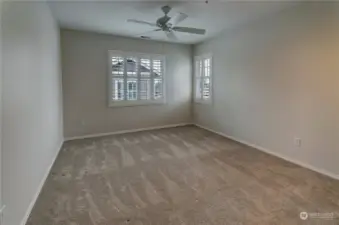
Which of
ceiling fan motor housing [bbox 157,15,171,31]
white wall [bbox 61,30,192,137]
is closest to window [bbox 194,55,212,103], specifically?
white wall [bbox 61,30,192,137]

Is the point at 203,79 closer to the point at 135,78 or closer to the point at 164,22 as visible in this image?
the point at 135,78

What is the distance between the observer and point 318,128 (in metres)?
3.29

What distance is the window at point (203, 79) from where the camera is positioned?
6043 millimetres

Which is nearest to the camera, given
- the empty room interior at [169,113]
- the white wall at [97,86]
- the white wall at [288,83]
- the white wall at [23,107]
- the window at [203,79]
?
the white wall at [23,107]

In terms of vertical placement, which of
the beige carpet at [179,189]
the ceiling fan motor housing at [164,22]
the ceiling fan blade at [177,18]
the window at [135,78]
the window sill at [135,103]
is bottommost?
the beige carpet at [179,189]

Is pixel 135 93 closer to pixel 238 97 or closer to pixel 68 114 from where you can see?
pixel 68 114

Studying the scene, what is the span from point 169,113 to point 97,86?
2.10m

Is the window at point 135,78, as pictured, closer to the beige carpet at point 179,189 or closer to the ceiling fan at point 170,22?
the beige carpet at point 179,189

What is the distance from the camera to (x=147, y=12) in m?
3.84

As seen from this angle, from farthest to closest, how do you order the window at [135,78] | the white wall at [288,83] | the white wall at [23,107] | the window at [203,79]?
the window at [203,79] → the window at [135,78] → the white wall at [288,83] → the white wall at [23,107]

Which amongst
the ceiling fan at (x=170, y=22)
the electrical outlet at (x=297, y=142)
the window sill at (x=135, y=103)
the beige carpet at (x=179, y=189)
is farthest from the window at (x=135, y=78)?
the electrical outlet at (x=297, y=142)

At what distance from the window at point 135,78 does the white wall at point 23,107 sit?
2.63 metres

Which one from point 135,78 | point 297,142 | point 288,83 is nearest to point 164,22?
point 288,83

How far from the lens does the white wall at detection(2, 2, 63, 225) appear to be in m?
1.76
